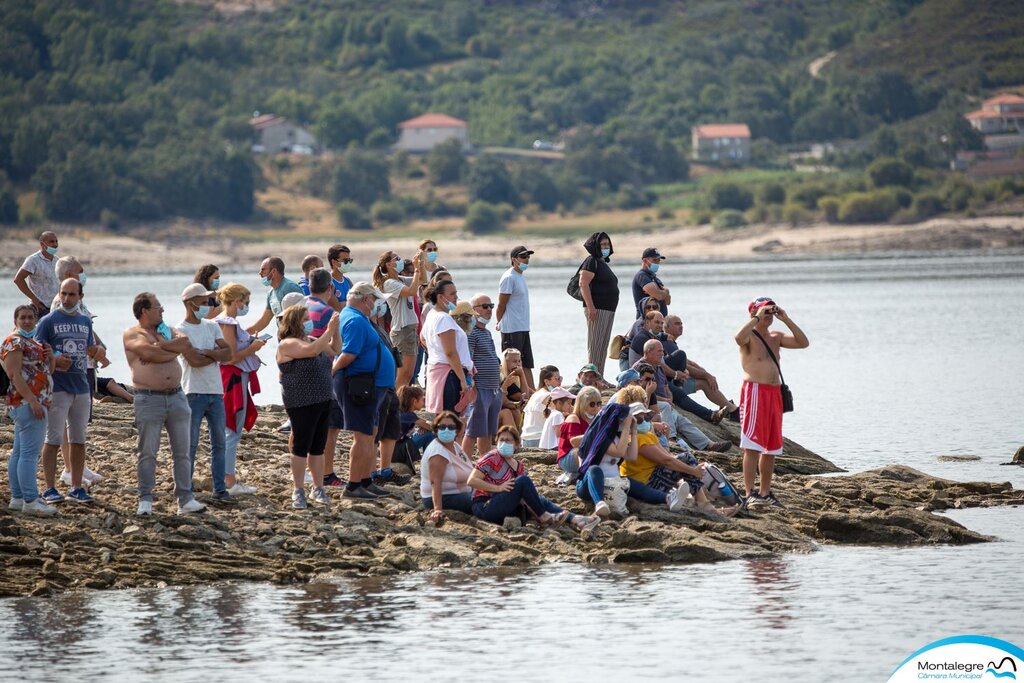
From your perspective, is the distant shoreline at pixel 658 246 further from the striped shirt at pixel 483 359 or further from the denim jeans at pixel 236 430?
the denim jeans at pixel 236 430

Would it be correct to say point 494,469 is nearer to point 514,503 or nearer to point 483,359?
point 514,503

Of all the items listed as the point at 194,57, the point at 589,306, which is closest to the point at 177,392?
the point at 589,306

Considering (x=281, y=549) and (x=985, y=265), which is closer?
(x=281, y=549)

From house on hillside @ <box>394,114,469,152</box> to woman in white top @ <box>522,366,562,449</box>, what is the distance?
131 m

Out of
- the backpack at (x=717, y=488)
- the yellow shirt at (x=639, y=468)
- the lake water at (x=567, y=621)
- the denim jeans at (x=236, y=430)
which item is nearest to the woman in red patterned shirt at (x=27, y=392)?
the lake water at (x=567, y=621)

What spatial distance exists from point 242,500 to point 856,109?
142098 millimetres

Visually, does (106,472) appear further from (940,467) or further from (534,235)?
(534,235)

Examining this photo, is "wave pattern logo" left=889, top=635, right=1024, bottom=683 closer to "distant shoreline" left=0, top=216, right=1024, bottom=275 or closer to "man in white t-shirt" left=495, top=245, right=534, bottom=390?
"man in white t-shirt" left=495, top=245, right=534, bottom=390

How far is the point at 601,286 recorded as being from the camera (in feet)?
56.9

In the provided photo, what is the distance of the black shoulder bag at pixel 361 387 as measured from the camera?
12641 mm

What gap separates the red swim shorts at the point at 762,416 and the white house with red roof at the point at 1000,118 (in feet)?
410

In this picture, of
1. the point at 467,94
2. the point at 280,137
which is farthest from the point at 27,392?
the point at 467,94

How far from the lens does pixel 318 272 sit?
12773 millimetres

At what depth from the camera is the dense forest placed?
115 metres
